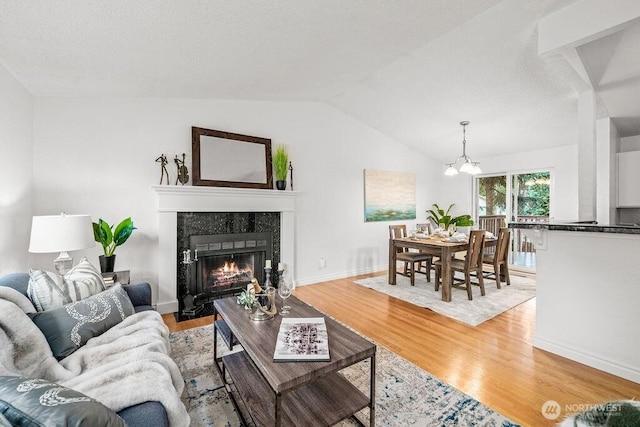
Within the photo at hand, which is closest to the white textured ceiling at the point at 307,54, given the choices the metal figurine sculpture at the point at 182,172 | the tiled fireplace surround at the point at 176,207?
the metal figurine sculpture at the point at 182,172

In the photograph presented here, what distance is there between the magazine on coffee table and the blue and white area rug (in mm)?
533

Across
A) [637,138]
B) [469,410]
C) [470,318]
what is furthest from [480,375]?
[637,138]

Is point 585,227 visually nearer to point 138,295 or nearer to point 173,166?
point 138,295

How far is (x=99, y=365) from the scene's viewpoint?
142 cm

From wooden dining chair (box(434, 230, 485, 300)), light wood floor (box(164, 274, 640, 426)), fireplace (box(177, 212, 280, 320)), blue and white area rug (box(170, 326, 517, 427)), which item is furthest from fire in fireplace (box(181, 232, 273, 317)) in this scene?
wooden dining chair (box(434, 230, 485, 300))

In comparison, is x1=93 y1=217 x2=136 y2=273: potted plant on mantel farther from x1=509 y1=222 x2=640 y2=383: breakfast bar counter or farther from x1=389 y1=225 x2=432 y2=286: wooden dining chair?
x1=509 y1=222 x2=640 y2=383: breakfast bar counter

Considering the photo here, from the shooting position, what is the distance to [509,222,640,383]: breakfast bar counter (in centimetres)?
210

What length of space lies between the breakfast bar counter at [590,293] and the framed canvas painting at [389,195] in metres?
2.86

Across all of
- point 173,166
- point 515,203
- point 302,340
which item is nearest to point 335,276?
point 173,166

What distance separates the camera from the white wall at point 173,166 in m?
2.99

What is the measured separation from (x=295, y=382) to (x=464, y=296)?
3288 mm

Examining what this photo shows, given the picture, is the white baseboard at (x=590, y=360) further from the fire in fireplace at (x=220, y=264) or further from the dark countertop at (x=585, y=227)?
the fire in fireplace at (x=220, y=264)

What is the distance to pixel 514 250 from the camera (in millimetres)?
5625

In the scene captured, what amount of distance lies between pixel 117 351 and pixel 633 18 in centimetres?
386
